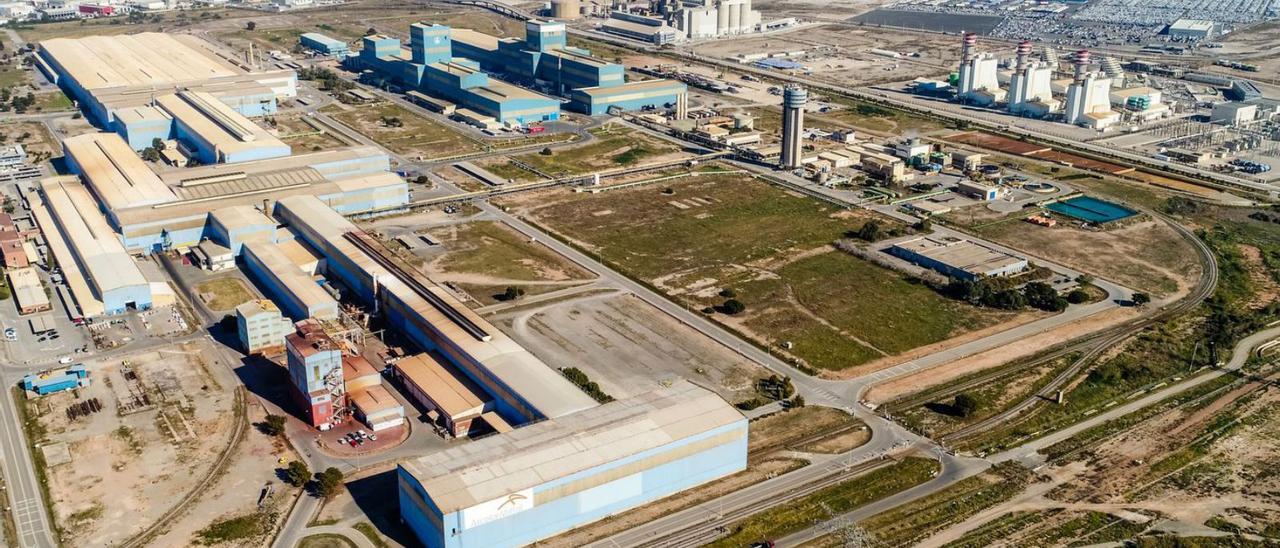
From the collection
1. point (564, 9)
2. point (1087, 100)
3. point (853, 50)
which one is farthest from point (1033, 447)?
point (564, 9)

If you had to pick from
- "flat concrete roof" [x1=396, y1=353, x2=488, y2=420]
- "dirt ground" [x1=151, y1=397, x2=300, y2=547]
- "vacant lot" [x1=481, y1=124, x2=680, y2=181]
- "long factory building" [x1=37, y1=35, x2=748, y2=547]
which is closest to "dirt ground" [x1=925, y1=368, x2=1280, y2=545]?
"long factory building" [x1=37, y1=35, x2=748, y2=547]

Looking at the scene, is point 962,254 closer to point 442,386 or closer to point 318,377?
point 442,386

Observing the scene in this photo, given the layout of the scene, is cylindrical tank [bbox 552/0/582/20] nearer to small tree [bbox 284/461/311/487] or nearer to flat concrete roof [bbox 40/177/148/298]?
flat concrete roof [bbox 40/177/148/298]

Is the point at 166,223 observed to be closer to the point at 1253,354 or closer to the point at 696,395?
the point at 696,395

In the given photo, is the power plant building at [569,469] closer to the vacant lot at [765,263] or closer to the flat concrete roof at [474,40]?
the vacant lot at [765,263]

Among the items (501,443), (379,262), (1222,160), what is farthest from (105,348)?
(1222,160)

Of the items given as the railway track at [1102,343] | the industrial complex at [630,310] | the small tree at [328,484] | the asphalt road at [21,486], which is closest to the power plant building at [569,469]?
the industrial complex at [630,310]
